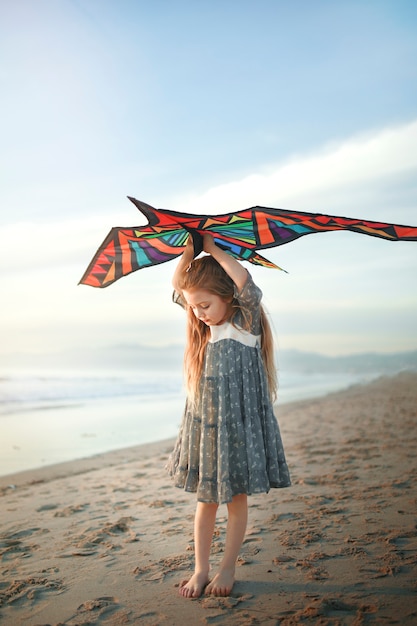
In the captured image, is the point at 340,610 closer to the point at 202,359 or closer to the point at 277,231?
the point at 202,359

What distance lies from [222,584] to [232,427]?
768 mm

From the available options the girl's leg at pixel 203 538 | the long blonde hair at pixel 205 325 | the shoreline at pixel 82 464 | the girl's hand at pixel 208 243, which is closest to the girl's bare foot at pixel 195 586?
the girl's leg at pixel 203 538

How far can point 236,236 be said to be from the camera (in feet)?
9.84

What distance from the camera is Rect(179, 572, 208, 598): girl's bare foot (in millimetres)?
2582

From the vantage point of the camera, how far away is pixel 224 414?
2.67 metres

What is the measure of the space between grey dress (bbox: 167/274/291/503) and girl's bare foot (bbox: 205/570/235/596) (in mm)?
385

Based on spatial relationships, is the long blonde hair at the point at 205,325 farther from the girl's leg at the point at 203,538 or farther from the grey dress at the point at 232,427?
the girl's leg at the point at 203,538

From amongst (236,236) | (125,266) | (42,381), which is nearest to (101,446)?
(125,266)

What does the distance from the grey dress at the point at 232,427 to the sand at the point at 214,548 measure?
52 cm

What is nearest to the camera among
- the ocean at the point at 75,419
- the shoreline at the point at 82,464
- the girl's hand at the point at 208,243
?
the girl's hand at the point at 208,243

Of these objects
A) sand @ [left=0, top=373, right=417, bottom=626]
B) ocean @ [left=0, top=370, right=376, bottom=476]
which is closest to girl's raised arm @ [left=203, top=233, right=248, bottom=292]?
sand @ [left=0, top=373, right=417, bottom=626]

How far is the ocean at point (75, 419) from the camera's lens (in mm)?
7359

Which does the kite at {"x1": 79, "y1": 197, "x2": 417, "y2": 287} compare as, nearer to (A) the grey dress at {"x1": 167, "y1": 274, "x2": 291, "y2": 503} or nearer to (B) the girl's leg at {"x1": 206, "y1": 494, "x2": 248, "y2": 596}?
(A) the grey dress at {"x1": 167, "y1": 274, "x2": 291, "y2": 503}

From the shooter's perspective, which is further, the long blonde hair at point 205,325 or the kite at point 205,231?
the long blonde hair at point 205,325
